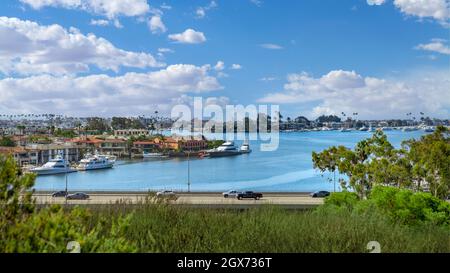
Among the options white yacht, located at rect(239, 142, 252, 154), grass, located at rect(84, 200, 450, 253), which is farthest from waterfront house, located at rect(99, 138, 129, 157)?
grass, located at rect(84, 200, 450, 253)

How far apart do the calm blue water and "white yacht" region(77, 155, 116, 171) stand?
4.06ft

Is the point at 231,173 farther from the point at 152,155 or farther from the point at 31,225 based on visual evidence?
the point at 31,225

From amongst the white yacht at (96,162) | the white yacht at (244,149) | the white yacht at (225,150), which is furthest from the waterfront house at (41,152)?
the white yacht at (244,149)

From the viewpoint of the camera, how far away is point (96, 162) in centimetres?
2572

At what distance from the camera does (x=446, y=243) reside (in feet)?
15.1

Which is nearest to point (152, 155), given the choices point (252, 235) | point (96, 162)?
point (96, 162)

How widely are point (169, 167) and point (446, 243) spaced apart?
3286 cm

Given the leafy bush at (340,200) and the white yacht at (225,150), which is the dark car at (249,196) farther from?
the white yacht at (225,150)

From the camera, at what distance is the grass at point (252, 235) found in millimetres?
3738

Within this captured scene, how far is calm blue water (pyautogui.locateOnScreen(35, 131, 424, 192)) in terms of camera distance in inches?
1145

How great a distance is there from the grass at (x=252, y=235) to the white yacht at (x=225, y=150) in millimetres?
29705

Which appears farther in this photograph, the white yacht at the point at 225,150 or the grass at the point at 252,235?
the white yacht at the point at 225,150
